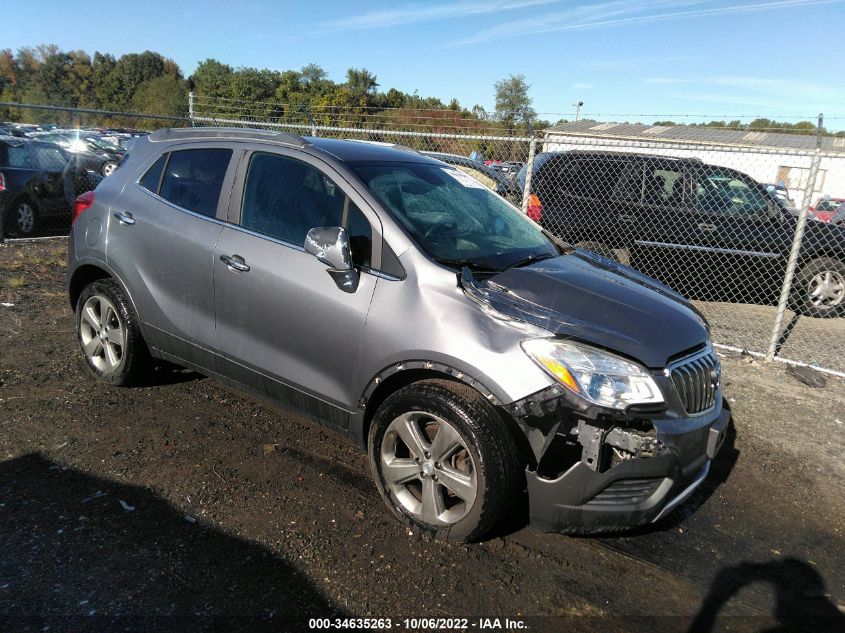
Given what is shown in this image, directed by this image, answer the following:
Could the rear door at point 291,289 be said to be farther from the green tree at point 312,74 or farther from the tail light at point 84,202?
the green tree at point 312,74

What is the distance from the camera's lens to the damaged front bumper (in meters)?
2.68

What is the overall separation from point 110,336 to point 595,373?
342 cm

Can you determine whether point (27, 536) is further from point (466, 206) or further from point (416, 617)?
point (466, 206)

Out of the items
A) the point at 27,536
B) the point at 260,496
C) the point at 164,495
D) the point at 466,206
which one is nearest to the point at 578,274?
the point at 466,206

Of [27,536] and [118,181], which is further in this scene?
[118,181]

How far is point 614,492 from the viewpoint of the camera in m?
2.76

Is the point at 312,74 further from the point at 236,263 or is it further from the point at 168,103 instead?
the point at 236,263

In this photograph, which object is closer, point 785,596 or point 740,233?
point 785,596

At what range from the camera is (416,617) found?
8.54ft

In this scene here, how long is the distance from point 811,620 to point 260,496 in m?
2.68

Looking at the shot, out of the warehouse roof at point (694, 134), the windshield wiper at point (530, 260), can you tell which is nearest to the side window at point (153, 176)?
the windshield wiper at point (530, 260)

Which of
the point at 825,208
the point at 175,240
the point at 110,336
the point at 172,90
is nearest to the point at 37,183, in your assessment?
the point at 110,336

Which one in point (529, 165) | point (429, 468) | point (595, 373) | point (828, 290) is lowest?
point (429, 468)

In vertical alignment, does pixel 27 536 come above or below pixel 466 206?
below
